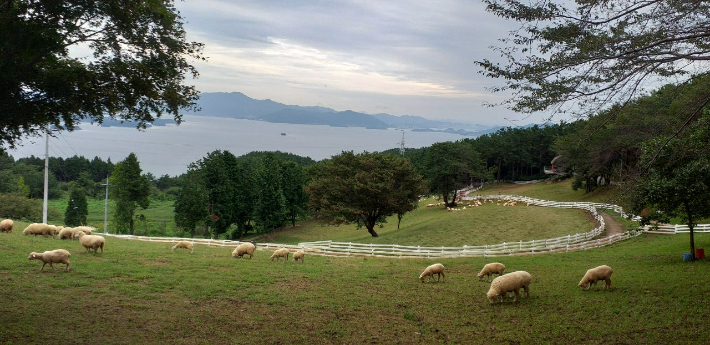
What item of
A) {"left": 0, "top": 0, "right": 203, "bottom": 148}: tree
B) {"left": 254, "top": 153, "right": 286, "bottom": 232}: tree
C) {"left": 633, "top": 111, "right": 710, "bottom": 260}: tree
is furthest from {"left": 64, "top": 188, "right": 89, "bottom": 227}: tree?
{"left": 633, "top": 111, "right": 710, "bottom": 260}: tree

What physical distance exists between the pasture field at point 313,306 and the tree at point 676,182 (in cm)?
211

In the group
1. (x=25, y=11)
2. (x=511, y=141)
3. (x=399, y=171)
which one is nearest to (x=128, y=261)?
(x=25, y=11)

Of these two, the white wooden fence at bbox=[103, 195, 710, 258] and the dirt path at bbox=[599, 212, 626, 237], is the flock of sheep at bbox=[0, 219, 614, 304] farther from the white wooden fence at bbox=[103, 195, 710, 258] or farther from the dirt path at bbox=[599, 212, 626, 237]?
the dirt path at bbox=[599, 212, 626, 237]

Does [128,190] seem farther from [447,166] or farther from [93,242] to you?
[447,166]

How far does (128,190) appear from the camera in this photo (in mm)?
44531

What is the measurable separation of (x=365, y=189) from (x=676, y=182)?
23250mm

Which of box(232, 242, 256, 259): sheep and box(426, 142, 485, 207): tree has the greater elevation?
box(426, 142, 485, 207): tree

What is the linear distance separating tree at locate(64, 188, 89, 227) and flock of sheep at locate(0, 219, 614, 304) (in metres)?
33.8

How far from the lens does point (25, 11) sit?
743 centimetres

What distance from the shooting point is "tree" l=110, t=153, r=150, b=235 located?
44.4 meters

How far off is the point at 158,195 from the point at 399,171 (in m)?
65.9

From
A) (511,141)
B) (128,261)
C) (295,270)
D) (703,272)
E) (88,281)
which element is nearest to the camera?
(88,281)

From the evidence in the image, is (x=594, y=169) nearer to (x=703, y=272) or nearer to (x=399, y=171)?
(x=399, y=171)

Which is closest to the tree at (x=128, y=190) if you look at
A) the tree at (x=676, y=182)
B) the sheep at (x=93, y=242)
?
the sheep at (x=93, y=242)
